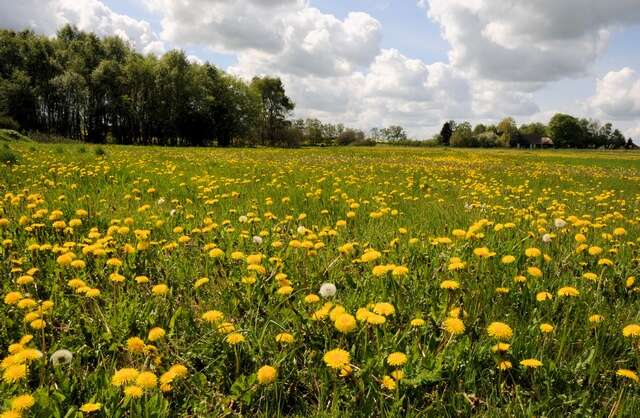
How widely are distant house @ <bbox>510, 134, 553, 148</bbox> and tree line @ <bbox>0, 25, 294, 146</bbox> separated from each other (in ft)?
265

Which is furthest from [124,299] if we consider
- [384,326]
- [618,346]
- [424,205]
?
[424,205]

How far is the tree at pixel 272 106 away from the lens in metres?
75.7

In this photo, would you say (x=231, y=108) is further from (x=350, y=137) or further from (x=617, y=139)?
(x=617, y=139)

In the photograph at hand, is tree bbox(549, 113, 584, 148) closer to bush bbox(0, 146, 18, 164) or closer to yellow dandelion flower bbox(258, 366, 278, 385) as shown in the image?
bush bbox(0, 146, 18, 164)

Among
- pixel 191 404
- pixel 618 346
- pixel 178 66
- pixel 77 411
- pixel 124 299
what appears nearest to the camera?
pixel 77 411

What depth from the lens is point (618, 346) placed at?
85.4 inches

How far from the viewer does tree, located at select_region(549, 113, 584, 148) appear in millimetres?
113375

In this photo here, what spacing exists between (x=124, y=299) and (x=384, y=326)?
64.1 inches

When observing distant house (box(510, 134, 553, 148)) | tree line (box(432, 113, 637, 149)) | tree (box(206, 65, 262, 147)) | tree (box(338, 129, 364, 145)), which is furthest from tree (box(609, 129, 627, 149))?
tree (box(206, 65, 262, 147))

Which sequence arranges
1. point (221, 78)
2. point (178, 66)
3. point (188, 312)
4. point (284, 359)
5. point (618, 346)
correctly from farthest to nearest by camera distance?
point (221, 78) → point (178, 66) → point (188, 312) → point (618, 346) → point (284, 359)

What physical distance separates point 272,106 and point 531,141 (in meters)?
75.3

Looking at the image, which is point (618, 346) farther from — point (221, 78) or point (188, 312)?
point (221, 78)

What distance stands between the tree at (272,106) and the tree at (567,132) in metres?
80.2

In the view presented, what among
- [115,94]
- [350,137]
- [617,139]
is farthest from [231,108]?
[617,139]
